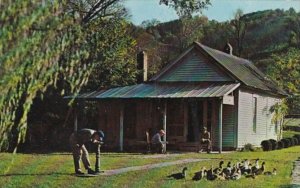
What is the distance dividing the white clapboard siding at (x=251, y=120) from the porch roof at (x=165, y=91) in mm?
2252

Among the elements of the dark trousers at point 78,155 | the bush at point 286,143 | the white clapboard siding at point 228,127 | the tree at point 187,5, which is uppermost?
the tree at point 187,5

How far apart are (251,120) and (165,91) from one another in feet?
19.1

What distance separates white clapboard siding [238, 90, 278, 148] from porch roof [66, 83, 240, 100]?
7.39ft

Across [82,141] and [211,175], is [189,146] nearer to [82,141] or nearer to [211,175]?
[211,175]

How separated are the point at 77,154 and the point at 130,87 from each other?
54.3 feet

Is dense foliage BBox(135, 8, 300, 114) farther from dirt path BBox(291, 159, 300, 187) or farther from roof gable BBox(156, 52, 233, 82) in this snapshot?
dirt path BBox(291, 159, 300, 187)

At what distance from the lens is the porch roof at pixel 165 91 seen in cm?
2926

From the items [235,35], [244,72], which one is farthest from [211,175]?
[235,35]

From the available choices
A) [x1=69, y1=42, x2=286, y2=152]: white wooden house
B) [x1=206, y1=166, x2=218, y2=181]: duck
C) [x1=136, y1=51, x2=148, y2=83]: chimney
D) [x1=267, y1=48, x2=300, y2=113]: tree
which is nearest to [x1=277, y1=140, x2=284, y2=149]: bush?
[x1=69, y1=42, x2=286, y2=152]: white wooden house

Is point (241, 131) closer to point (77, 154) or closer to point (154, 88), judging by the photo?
point (154, 88)

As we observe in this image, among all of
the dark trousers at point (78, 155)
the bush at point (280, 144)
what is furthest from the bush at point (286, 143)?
the dark trousers at point (78, 155)

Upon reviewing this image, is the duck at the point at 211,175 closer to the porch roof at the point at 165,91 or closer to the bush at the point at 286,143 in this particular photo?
the porch roof at the point at 165,91

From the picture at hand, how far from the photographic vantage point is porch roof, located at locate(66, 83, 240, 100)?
29256 mm

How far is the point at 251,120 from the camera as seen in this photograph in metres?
34.0
